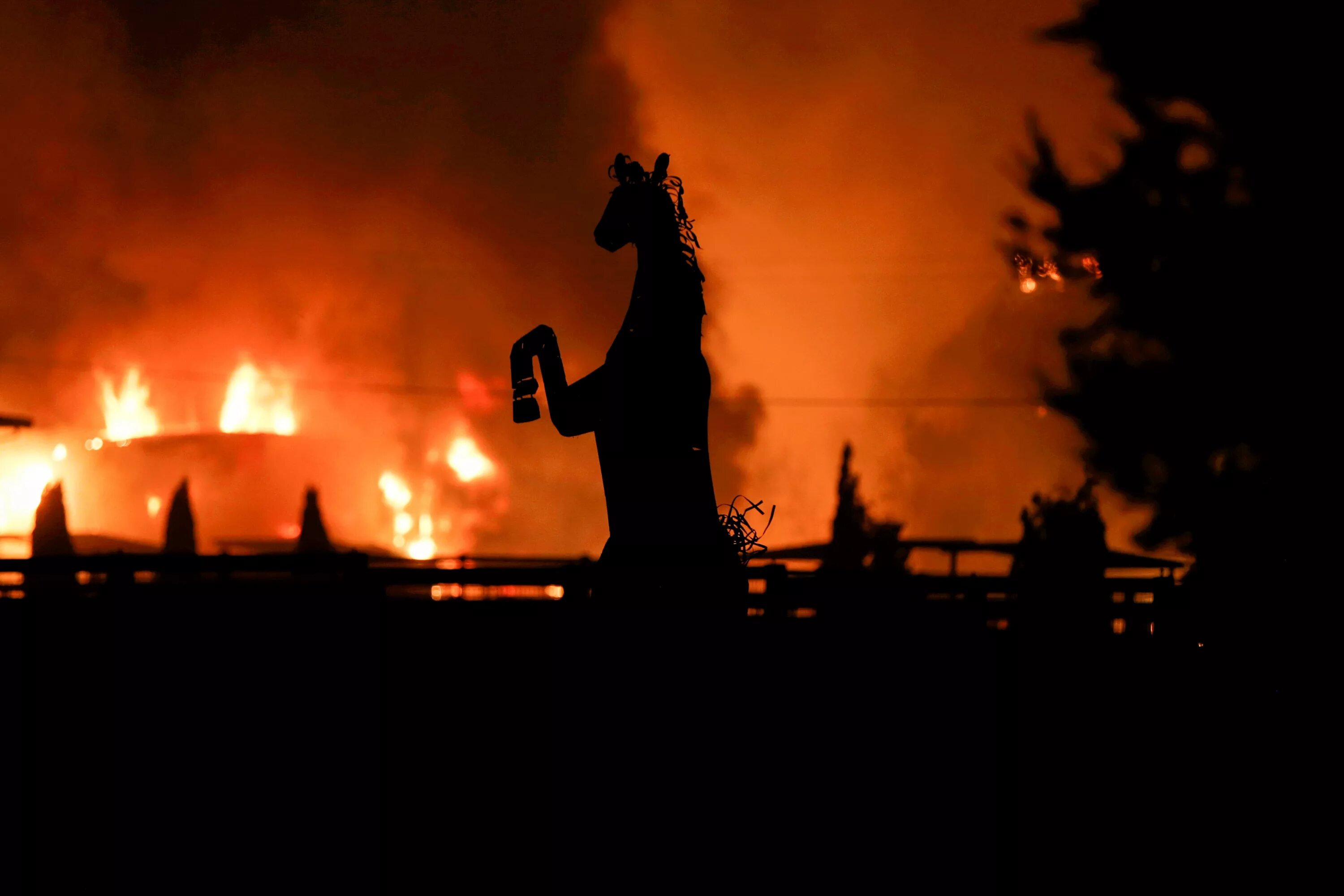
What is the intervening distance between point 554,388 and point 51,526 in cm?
2188

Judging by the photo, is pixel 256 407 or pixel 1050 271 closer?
pixel 1050 271

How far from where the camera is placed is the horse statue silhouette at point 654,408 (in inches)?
212

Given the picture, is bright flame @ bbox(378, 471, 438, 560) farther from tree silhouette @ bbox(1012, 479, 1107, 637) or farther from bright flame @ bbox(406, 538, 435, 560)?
tree silhouette @ bbox(1012, 479, 1107, 637)

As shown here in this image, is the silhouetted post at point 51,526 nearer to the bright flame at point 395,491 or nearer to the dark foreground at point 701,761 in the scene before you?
the dark foreground at point 701,761

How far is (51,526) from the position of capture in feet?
75.0

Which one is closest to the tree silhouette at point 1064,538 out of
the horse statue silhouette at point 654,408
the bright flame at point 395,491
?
the horse statue silhouette at point 654,408

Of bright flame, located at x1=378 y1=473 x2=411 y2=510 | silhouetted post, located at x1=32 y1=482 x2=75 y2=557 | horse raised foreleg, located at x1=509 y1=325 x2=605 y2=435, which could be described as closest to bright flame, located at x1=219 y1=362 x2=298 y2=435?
bright flame, located at x1=378 y1=473 x2=411 y2=510

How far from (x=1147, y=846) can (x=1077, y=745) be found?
572 millimetres

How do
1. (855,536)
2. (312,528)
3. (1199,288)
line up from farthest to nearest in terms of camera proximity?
(312,528), (855,536), (1199,288)

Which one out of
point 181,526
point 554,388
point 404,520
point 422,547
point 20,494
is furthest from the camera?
point 404,520

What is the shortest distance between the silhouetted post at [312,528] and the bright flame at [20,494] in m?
22.4

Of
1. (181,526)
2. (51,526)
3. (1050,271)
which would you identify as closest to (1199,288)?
(1050,271)

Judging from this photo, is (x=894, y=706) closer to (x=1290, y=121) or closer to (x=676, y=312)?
(x=676, y=312)

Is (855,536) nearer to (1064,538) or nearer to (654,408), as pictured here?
(1064,538)
